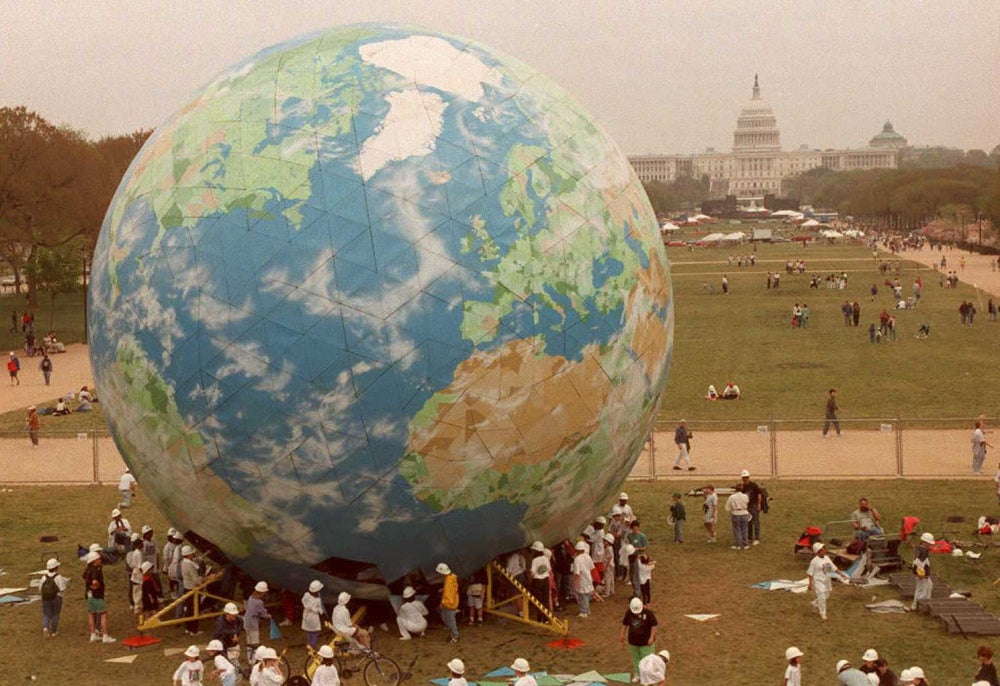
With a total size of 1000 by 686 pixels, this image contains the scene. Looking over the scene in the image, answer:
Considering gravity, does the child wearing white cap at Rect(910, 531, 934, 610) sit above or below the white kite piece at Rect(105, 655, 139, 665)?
above

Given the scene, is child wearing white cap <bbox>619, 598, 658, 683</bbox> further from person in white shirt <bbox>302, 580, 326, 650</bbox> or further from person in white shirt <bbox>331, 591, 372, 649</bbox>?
A: person in white shirt <bbox>302, 580, 326, 650</bbox>

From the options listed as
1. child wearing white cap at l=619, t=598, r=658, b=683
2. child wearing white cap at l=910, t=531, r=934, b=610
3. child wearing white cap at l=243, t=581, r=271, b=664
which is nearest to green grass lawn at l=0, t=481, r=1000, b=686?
child wearing white cap at l=910, t=531, r=934, b=610

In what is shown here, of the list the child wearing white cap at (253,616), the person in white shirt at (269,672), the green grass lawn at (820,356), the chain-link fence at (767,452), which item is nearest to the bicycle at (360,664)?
the child wearing white cap at (253,616)

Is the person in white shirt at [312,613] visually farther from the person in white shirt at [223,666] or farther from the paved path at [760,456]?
the paved path at [760,456]

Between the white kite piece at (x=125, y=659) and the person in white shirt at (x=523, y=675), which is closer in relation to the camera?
the person in white shirt at (x=523, y=675)

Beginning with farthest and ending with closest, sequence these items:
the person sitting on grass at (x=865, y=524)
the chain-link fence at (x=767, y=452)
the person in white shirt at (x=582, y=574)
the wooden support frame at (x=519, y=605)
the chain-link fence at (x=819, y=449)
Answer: the chain-link fence at (x=767, y=452) < the chain-link fence at (x=819, y=449) < the person sitting on grass at (x=865, y=524) < the person in white shirt at (x=582, y=574) < the wooden support frame at (x=519, y=605)

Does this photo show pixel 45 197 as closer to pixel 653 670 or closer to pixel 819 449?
pixel 819 449

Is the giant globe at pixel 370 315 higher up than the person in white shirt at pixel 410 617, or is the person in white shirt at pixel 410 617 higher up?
the giant globe at pixel 370 315

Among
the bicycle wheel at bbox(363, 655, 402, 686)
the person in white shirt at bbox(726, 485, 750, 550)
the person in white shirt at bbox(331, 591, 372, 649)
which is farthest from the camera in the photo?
the person in white shirt at bbox(726, 485, 750, 550)
